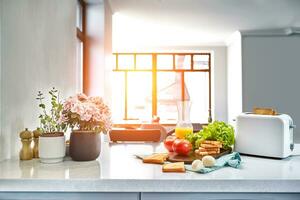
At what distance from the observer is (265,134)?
5.30 feet

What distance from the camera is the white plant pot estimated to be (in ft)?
5.08

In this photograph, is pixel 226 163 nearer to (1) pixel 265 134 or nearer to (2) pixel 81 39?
(1) pixel 265 134

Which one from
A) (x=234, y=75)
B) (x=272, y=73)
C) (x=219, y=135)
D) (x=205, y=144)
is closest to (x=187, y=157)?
(x=205, y=144)

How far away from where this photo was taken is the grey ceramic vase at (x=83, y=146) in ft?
5.22

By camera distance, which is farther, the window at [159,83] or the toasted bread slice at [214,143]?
the window at [159,83]

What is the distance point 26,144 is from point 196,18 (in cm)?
484

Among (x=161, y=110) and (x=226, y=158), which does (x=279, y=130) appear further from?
(x=161, y=110)

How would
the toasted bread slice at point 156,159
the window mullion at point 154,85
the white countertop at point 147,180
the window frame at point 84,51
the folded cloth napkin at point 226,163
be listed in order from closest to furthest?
the white countertop at point 147,180 → the folded cloth napkin at point 226,163 → the toasted bread slice at point 156,159 → the window frame at point 84,51 → the window mullion at point 154,85

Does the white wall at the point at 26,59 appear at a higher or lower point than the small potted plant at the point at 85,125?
higher

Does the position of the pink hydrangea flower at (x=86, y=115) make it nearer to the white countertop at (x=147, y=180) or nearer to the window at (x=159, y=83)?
the white countertop at (x=147, y=180)

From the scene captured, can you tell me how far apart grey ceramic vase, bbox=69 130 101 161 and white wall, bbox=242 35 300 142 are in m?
6.03

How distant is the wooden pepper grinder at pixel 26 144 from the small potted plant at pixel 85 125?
20 cm

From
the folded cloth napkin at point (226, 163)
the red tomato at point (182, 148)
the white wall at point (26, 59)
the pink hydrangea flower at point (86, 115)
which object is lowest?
the folded cloth napkin at point (226, 163)

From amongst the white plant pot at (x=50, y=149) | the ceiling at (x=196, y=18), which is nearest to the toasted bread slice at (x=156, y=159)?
the white plant pot at (x=50, y=149)
